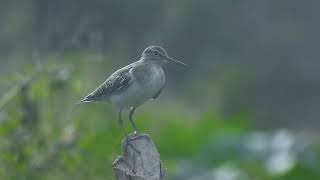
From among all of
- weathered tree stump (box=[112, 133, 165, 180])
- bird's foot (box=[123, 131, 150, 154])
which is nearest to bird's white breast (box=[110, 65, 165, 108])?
bird's foot (box=[123, 131, 150, 154])

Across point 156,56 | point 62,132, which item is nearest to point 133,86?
point 156,56

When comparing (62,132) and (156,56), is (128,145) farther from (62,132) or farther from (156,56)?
(62,132)

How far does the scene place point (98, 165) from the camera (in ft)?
34.0

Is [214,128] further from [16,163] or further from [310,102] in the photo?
[310,102]

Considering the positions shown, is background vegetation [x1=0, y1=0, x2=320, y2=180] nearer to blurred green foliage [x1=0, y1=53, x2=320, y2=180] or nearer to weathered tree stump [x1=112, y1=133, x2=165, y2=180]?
blurred green foliage [x1=0, y1=53, x2=320, y2=180]

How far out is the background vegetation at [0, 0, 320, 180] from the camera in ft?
34.2

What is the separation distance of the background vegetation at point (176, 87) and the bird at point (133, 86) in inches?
37.2

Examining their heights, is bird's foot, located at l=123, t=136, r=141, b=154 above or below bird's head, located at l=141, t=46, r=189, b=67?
below

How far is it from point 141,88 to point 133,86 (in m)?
0.09

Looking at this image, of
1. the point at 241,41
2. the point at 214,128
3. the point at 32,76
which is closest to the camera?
the point at 32,76

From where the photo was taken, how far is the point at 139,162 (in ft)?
23.9

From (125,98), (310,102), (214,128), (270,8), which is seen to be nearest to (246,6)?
(270,8)

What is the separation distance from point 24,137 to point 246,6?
2022cm

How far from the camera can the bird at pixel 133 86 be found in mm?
8414
